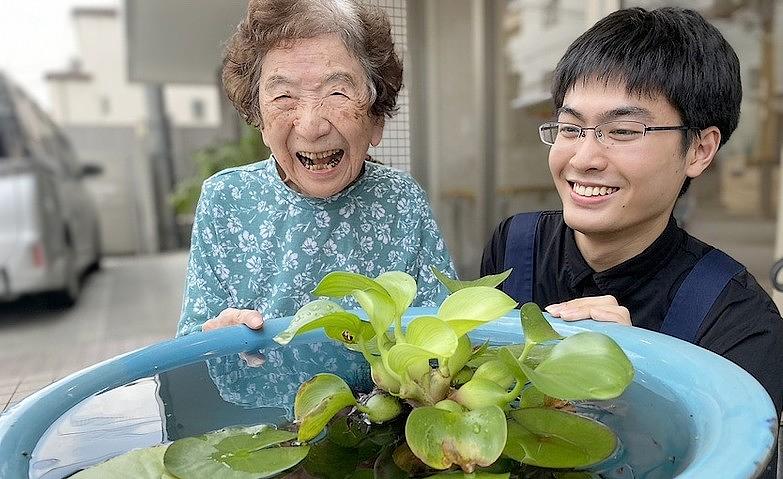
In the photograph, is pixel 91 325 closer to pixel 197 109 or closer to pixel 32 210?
pixel 32 210

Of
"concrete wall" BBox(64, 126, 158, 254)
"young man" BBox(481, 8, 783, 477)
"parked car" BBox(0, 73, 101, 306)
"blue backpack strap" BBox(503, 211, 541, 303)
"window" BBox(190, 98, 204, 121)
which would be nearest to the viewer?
"young man" BBox(481, 8, 783, 477)

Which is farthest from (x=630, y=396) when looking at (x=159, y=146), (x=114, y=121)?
(x=114, y=121)

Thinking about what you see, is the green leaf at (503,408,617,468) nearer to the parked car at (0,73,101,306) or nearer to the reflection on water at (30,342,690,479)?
the reflection on water at (30,342,690,479)

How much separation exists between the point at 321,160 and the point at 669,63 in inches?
17.2

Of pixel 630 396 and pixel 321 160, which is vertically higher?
pixel 321 160

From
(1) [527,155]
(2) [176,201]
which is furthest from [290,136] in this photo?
(2) [176,201]

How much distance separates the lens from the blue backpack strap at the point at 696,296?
74cm

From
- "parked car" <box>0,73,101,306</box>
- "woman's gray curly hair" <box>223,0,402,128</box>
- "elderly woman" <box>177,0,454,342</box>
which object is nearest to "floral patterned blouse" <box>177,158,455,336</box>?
"elderly woman" <box>177,0,454,342</box>

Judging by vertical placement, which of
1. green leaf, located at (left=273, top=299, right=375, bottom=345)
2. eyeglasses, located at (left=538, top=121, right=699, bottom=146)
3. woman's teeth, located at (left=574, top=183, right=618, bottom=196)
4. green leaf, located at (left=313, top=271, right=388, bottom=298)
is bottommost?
green leaf, located at (left=273, top=299, right=375, bottom=345)

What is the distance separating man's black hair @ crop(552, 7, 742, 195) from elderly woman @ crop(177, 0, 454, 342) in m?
0.27

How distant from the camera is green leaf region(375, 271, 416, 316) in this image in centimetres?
50

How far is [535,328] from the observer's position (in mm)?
464

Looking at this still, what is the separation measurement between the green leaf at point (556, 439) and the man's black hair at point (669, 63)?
453 millimetres

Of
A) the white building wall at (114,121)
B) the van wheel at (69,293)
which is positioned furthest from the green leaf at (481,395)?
the white building wall at (114,121)
